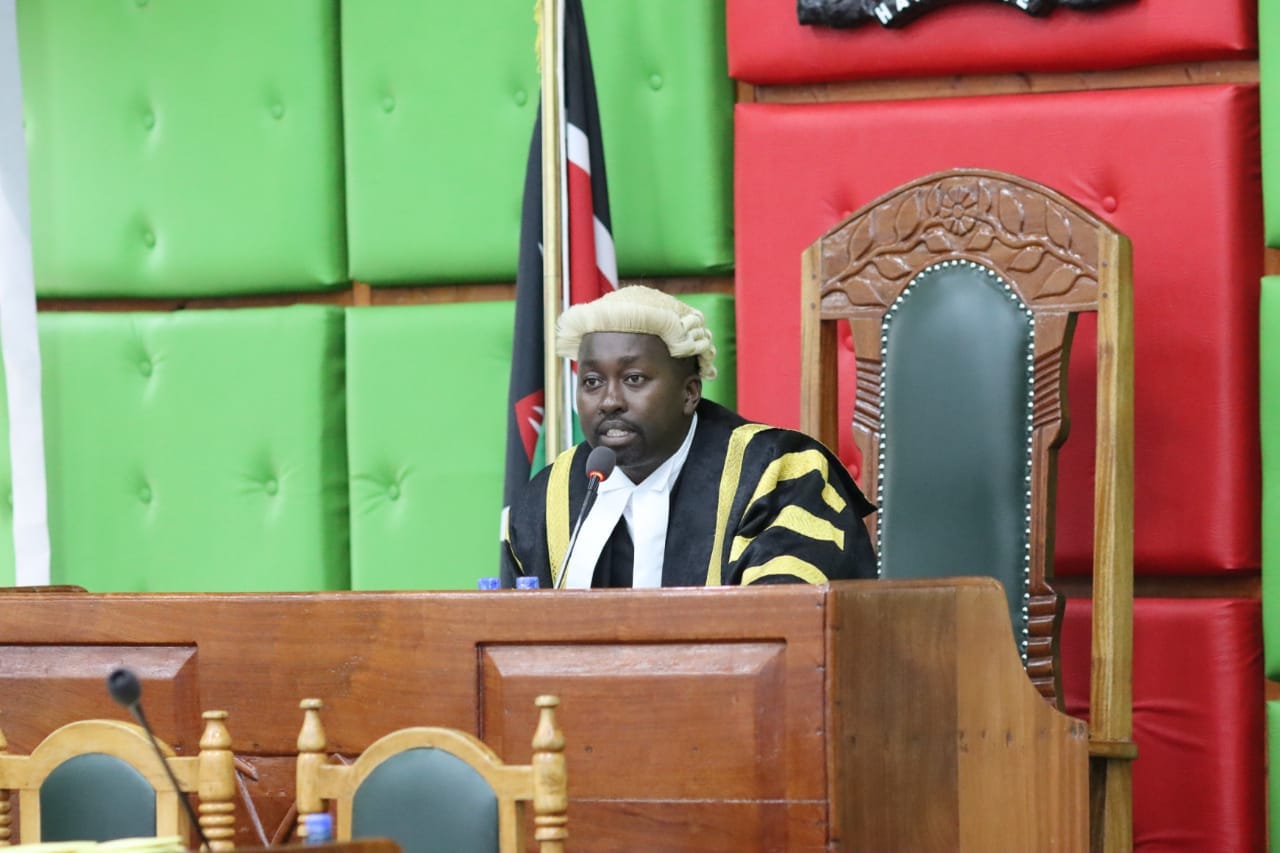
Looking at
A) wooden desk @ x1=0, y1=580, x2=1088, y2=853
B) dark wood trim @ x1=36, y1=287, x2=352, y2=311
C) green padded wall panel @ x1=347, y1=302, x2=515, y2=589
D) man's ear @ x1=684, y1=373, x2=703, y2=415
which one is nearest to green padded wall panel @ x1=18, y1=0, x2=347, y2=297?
dark wood trim @ x1=36, y1=287, x2=352, y2=311

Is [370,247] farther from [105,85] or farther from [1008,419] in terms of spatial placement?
[1008,419]

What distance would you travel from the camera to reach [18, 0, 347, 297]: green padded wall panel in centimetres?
423

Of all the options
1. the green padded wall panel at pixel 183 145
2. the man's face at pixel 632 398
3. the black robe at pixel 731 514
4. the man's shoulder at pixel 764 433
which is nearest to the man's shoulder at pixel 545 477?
the black robe at pixel 731 514

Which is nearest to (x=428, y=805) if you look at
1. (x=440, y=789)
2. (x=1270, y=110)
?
(x=440, y=789)

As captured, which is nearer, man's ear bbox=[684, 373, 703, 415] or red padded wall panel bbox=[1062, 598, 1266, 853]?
man's ear bbox=[684, 373, 703, 415]

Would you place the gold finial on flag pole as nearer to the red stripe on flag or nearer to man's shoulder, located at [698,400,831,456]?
the red stripe on flag

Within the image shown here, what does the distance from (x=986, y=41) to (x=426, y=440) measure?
1.43 metres

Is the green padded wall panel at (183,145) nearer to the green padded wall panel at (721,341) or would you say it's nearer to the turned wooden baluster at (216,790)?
Answer: the green padded wall panel at (721,341)

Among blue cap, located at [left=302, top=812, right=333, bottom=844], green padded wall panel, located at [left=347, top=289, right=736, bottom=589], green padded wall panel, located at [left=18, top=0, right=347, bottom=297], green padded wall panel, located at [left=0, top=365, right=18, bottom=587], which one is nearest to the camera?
blue cap, located at [left=302, top=812, right=333, bottom=844]

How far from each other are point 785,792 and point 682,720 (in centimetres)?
16

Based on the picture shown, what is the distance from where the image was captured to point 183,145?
14.2 ft

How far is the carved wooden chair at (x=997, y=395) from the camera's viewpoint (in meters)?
3.24

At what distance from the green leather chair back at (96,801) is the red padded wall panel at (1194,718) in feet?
6.08

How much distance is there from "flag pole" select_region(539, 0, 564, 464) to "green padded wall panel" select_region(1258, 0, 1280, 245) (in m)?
1.31
